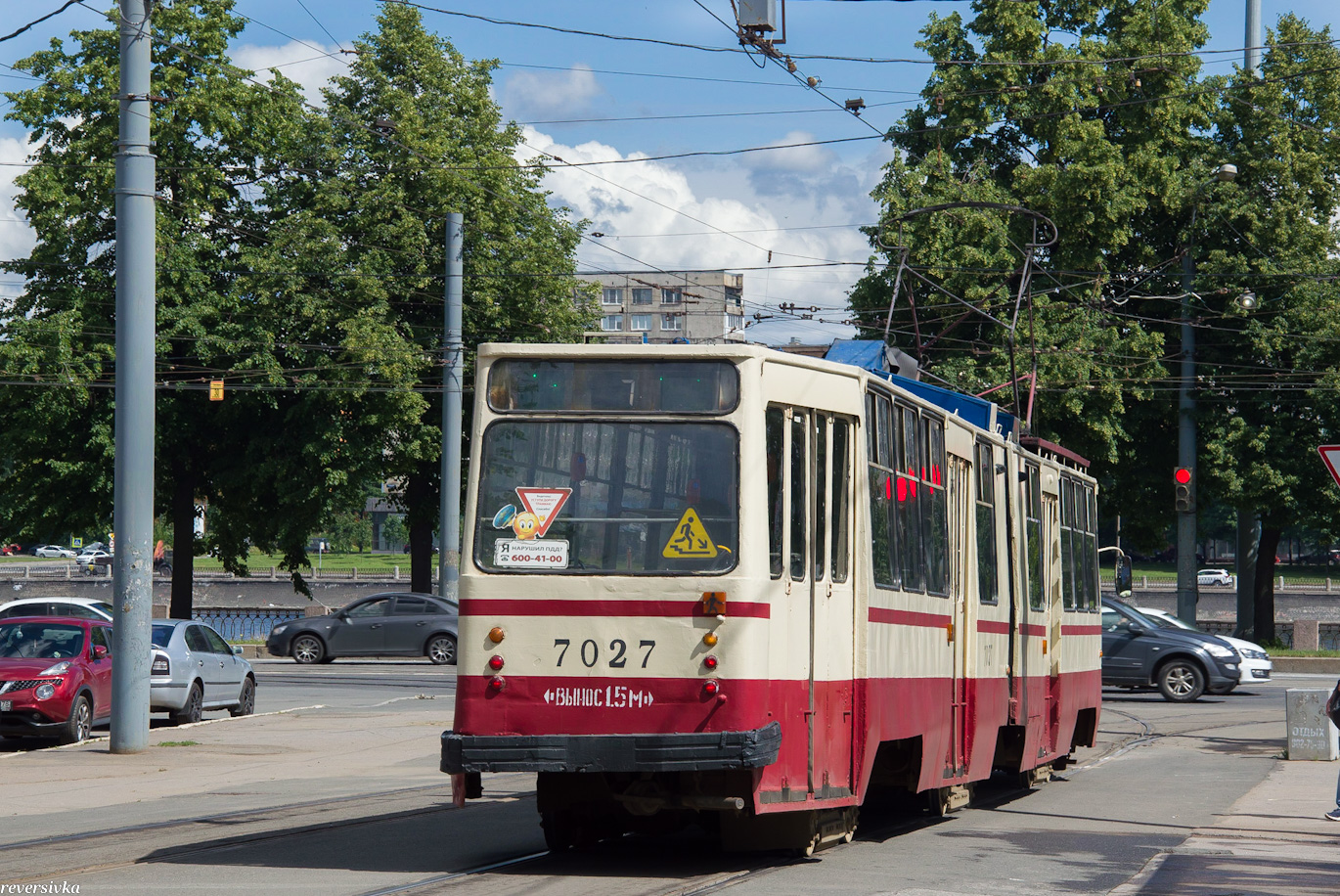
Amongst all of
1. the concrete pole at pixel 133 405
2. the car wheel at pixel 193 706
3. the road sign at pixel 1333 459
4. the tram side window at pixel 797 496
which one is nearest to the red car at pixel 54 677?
the concrete pole at pixel 133 405

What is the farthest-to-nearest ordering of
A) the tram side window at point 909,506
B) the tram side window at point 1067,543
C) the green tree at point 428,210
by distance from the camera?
the green tree at point 428,210
the tram side window at point 1067,543
the tram side window at point 909,506

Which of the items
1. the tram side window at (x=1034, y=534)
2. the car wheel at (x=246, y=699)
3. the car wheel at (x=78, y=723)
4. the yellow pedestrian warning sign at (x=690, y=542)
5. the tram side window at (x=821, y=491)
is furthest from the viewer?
the car wheel at (x=246, y=699)

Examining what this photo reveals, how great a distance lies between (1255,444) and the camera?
35.2 metres

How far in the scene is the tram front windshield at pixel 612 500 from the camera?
354 inches

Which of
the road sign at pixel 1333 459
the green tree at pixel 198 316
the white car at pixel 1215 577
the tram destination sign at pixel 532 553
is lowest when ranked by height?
the white car at pixel 1215 577

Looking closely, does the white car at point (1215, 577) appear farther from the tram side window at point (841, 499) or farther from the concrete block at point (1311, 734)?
the tram side window at point (841, 499)

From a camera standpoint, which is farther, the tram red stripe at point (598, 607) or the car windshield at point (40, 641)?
the car windshield at point (40, 641)

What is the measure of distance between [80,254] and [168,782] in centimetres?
2399

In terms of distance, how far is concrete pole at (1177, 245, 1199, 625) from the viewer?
35156 millimetres

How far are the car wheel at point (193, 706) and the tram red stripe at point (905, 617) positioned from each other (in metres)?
13.1

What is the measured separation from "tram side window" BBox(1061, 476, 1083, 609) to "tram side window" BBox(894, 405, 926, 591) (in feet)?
17.9

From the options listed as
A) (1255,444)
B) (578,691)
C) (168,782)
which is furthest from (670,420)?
(1255,444)

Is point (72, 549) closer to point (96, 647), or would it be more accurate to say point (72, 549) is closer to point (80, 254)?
point (80, 254)

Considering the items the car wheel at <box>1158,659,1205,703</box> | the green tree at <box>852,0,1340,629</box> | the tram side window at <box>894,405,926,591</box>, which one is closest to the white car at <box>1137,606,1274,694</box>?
the car wheel at <box>1158,659,1205,703</box>
